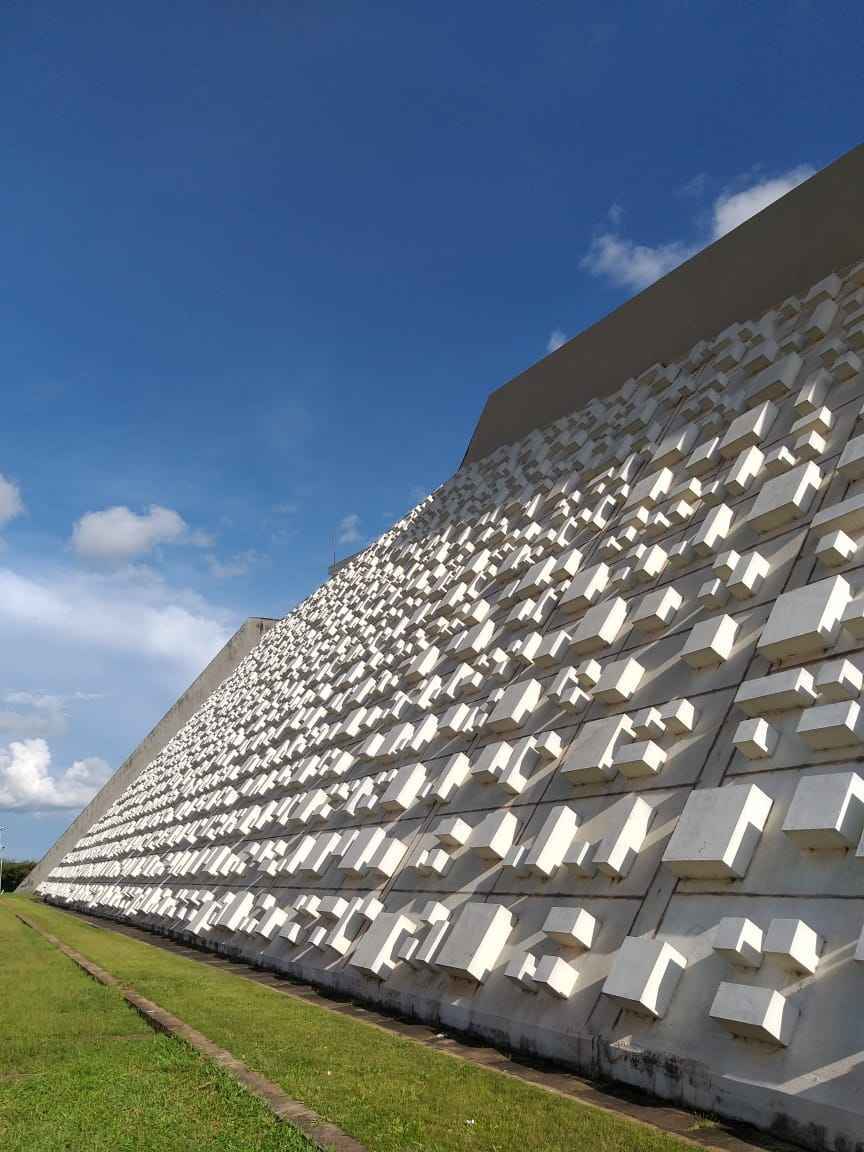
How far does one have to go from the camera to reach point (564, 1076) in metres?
4.11

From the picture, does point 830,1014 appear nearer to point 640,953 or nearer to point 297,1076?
point 640,953

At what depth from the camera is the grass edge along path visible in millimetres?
3334

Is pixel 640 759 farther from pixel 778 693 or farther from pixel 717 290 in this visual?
pixel 717 290

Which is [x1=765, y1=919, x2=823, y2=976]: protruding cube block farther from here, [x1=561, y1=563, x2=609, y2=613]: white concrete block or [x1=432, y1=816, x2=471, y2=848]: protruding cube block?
[x1=561, y1=563, x2=609, y2=613]: white concrete block

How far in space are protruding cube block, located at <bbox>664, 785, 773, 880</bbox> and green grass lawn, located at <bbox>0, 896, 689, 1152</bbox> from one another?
1.14 metres

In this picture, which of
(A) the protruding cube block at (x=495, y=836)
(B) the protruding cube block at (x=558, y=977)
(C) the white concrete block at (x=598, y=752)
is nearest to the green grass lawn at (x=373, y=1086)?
(B) the protruding cube block at (x=558, y=977)

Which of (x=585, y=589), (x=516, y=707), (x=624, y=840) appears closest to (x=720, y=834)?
(x=624, y=840)

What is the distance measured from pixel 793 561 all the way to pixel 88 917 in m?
15.1

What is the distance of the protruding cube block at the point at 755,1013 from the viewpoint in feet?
10.8

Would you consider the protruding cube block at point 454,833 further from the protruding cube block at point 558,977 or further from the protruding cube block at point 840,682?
the protruding cube block at point 840,682

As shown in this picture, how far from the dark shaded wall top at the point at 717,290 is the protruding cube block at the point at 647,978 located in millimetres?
7427

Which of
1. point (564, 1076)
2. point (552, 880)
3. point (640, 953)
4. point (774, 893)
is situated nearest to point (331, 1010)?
point (552, 880)

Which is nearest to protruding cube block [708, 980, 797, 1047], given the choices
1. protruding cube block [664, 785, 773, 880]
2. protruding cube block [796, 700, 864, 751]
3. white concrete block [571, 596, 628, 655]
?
protruding cube block [664, 785, 773, 880]

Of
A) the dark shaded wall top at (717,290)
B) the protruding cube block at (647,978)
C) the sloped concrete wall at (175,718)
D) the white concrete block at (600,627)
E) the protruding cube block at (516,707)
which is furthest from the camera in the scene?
the sloped concrete wall at (175,718)
